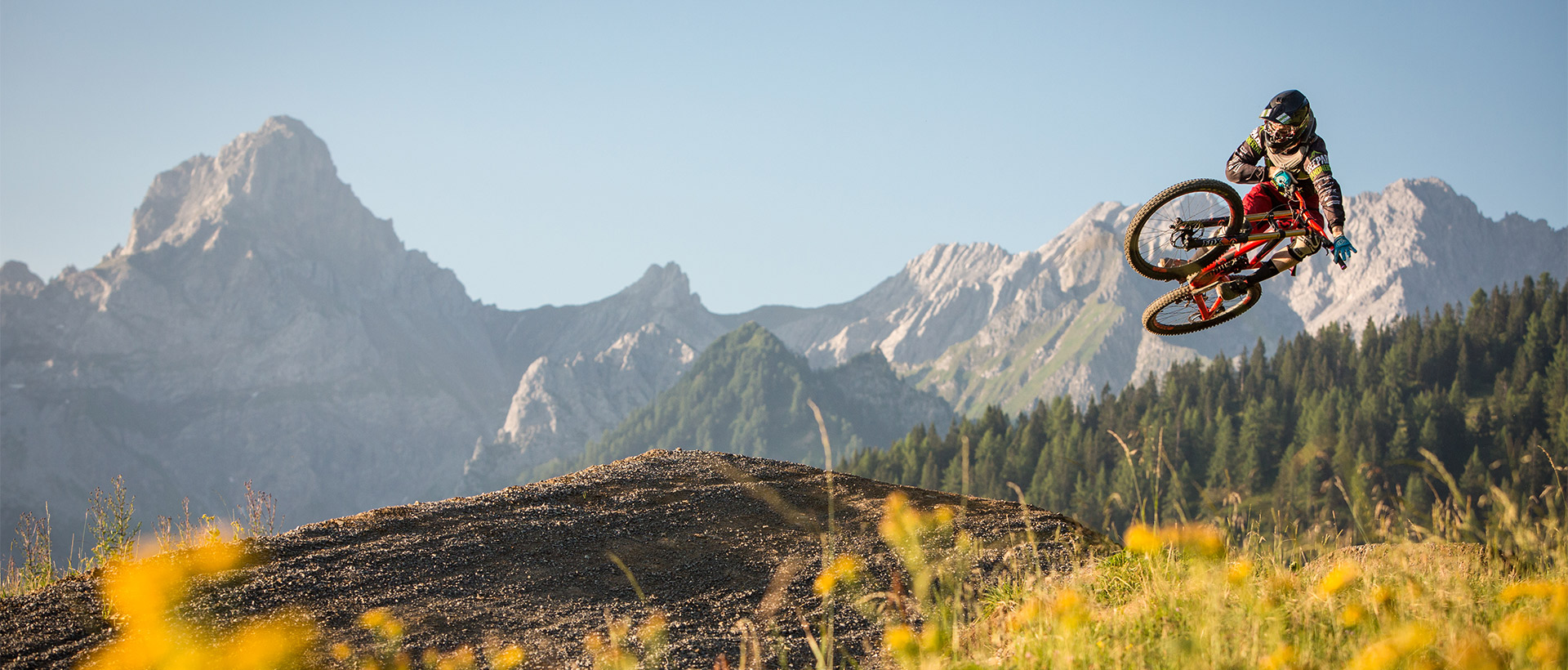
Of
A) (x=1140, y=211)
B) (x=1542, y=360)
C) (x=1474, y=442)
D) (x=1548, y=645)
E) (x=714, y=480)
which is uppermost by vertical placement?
(x=1140, y=211)

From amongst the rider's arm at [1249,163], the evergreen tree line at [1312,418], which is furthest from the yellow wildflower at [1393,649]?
the evergreen tree line at [1312,418]

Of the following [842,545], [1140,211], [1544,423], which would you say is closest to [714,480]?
[842,545]

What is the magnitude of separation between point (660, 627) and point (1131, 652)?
4.88 meters

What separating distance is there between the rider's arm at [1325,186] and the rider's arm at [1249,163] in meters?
0.60

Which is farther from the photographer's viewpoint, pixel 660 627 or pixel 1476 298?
pixel 1476 298

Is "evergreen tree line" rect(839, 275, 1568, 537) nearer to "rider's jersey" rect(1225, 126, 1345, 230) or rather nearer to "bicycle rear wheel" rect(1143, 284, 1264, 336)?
"bicycle rear wheel" rect(1143, 284, 1264, 336)

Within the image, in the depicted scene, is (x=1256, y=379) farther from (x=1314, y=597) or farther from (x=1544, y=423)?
(x=1314, y=597)

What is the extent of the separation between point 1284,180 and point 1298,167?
0.21 metres

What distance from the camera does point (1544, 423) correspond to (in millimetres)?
A: 132875

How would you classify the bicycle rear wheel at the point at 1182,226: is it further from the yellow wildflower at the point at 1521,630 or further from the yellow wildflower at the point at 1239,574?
the yellow wildflower at the point at 1521,630

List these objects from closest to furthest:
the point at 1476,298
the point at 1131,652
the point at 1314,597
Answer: the point at 1131,652 < the point at 1314,597 < the point at 1476,298

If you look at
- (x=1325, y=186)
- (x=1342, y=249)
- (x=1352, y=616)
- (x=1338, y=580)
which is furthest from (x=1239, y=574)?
(x=1325, y=186)

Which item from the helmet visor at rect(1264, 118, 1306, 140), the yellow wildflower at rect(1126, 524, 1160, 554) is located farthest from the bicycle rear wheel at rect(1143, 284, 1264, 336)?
the yellow wildflower at rect(1126, 524, 1160, 554)

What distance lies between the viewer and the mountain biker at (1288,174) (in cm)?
1085
